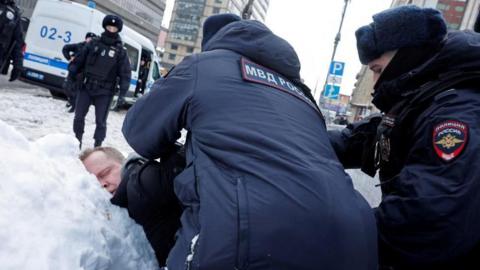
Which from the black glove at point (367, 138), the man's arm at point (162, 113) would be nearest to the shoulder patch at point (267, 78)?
the man's arm at point (162, 113)

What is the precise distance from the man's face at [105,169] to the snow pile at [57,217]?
0.24 meters

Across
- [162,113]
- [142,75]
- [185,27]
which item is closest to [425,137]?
[162,113]

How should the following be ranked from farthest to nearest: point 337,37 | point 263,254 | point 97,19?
point 337,37 < point 97,19 < point 263,254

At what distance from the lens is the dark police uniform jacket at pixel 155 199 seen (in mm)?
1629

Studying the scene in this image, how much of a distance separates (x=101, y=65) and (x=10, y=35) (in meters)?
1.91

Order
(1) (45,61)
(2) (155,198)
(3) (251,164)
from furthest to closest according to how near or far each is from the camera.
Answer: (1) (45,61)
(2) (155,198)
(3) (251,164)

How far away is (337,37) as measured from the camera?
15.8 meters

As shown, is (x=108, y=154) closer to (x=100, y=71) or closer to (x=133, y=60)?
(x=100, y=71)

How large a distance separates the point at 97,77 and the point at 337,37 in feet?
40.7

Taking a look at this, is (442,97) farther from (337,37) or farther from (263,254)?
Result: (337,37)

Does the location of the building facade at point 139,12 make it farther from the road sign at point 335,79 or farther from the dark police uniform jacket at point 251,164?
the dark police uniform jacket at point 251,164

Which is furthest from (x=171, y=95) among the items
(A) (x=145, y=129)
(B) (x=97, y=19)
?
(B) (x=97, y=19)

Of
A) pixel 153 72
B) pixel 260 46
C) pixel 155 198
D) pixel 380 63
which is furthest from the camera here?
pixel 153 72

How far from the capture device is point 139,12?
236 feet
